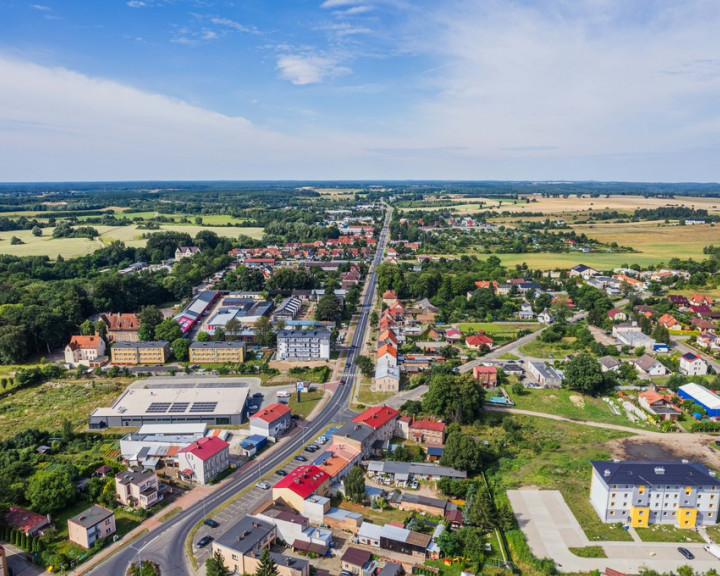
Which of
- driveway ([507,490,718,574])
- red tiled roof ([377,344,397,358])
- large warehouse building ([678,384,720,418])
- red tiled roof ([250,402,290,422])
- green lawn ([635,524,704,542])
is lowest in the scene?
green lawn ([635,524,704,542])

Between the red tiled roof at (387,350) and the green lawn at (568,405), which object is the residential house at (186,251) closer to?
the red tiled roof at (387,350)

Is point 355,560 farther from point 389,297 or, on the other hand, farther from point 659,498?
point 389,297

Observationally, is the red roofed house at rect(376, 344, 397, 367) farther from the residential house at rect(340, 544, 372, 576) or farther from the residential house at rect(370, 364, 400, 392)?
the residential house at rect(340, 544, 372, 576)

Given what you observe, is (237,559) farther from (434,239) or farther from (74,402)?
(434,239)

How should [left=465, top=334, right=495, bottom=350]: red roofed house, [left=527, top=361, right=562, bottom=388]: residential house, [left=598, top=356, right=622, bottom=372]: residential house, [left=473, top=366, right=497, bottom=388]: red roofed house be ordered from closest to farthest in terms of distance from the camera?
1. [left=527, top=361, right=562, bottom=388]: residential house
2. [left=473, top=366, right=497, bottom=388]: red roofed house
3. [left=598, top=356, right=622, bottom=372]: residential house
4. [left=465, top=334, right=495, bottom=350]: red roofed house

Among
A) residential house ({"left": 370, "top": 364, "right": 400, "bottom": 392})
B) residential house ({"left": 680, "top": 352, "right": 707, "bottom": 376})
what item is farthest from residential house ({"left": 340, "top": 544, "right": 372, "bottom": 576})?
residential house ({"left": 680, "top": 352, "right": 707, "bottom": 376})

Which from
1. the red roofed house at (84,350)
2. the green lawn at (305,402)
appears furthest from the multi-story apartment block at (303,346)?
the red roofed house at (84,350)
